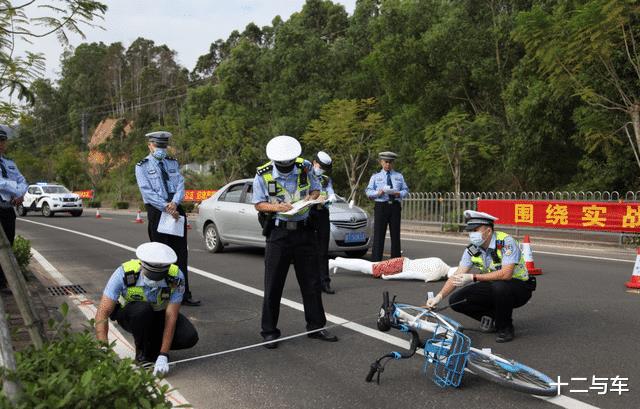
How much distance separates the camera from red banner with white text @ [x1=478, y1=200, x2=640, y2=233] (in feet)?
44.1

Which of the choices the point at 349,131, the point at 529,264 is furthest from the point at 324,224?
the point at 349,131

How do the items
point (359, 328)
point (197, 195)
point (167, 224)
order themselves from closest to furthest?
point (359, 328) → point (167, 224) → point (197, 195)

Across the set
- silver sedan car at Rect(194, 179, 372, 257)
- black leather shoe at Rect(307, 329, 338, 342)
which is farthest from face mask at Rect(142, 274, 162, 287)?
silver sedan car at Rect(194, 179, 372, 257)

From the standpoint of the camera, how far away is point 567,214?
14.7m

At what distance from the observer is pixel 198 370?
14.9 ft

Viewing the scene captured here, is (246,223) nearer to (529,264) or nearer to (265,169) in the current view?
(529,264)

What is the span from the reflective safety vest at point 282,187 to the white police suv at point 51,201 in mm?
25152

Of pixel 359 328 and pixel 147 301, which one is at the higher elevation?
pixel 147 301

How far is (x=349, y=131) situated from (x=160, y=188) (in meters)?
21.4

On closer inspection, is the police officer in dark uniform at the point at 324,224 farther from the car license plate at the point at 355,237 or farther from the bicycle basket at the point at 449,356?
the bicycle basket at the point at 449,356

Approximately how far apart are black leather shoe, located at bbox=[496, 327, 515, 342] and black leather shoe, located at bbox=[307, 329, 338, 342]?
4.72 ft

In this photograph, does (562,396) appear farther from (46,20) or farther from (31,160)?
(31,160)

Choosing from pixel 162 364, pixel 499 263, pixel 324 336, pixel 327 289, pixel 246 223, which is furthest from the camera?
pixel 246 223

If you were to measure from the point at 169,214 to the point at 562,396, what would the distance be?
4289 mm
